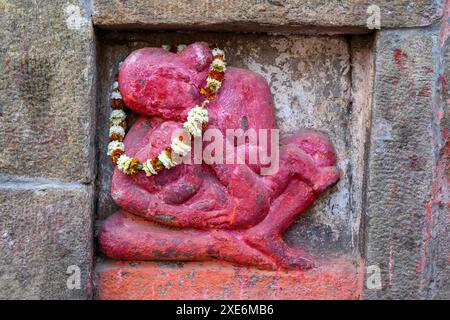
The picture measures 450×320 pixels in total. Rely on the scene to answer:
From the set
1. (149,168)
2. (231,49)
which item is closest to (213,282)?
(149,168)

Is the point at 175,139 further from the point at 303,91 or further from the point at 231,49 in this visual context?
the point at 303,91

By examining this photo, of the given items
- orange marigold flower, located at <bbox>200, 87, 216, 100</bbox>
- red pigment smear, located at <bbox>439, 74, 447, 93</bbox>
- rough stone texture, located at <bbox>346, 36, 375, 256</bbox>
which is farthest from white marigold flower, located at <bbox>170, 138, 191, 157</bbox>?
red pigment smear, located at <bbox>439, 74, 447, 93</bbox>

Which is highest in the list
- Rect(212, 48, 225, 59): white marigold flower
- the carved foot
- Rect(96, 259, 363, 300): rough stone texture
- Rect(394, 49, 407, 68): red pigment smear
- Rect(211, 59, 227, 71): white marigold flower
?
Rect(212, 48, 225, 59): white marigold flower

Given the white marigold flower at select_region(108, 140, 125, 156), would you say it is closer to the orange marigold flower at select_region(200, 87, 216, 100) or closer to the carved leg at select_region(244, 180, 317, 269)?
the orange marigold flower at select_region(200, 87, 216, 100)

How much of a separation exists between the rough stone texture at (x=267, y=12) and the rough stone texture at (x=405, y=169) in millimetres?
82

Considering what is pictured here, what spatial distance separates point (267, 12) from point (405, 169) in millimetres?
861

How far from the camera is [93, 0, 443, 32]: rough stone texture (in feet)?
7.81

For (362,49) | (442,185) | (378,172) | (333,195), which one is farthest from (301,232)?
(362,49)

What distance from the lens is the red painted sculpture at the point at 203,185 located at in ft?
8.14

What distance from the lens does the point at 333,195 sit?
264 cm

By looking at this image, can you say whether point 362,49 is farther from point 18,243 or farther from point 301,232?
point 18,243

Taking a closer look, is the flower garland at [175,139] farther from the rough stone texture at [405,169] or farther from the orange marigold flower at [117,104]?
the rough stone texture at [405,169]

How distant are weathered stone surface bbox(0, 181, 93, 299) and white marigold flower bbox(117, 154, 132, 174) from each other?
16 centimetres

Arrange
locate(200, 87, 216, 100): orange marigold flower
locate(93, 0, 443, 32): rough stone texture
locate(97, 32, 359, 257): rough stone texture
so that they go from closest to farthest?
locate(93, 0, 443, 32): rough stone texture, locate(200, 87, 216, 100): orange marigold flower, locate(97, 32, 359, 257): rough stone texture
